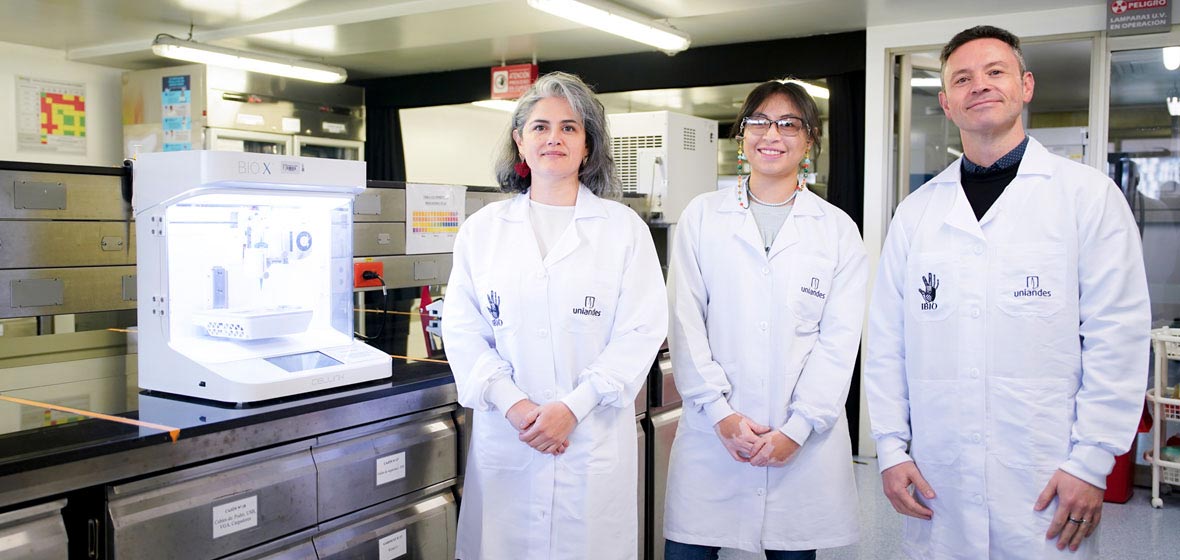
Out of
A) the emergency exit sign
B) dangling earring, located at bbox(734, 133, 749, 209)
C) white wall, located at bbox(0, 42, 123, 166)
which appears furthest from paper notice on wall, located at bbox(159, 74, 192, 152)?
dangling earring, located at bbox(734, 133, 749, 209)

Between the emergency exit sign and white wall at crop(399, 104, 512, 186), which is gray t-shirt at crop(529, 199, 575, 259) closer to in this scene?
the emergency exit sign

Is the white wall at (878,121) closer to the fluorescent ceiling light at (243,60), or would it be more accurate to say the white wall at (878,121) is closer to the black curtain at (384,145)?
the fluorescent ceiling light at (243,60)

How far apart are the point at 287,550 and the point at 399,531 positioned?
0.99 ft

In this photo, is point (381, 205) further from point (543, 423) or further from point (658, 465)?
point (543, 423)

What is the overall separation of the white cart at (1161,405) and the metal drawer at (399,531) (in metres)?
3.44

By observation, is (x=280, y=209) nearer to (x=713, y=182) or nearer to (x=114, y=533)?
(x=114, y=533)

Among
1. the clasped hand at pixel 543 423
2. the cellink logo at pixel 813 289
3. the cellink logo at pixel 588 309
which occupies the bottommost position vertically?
the clasped hand at pixel 543 423

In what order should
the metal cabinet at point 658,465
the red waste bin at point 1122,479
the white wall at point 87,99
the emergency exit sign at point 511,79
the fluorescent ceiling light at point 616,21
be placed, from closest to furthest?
the metal cabinet at point 658,465 → the red waste bin at point 1122,479 → the fluorescent ceiling light at point 616,21 → the white wall at point 87,99 → the emergency exit sign at point 511,79

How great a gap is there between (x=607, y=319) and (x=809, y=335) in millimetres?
468

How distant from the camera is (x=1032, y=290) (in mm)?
1590

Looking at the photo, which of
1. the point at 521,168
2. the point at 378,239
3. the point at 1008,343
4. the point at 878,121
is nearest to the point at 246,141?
the point at 378,239

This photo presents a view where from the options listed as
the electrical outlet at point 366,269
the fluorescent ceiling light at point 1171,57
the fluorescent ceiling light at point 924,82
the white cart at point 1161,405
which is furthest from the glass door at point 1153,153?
the electrical outlet at point 366,269

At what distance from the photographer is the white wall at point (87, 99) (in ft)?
19.7

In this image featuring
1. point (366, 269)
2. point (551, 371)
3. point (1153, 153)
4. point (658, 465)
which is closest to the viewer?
point (551, 371)
